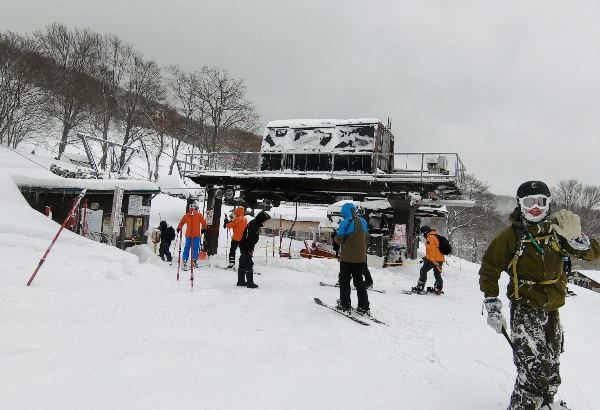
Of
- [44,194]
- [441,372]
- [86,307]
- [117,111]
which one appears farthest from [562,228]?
[117,111]

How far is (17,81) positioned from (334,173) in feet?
119

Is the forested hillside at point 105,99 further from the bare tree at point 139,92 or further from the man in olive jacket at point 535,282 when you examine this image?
the man in olive jacket at point 535,282

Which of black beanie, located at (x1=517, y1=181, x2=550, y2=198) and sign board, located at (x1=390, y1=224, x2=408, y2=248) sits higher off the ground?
black beanie, located at (x1=517, y1=181, x2=550, y2=198)

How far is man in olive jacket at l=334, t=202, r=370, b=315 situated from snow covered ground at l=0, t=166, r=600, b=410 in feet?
1.47

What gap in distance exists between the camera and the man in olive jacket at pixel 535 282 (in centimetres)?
313

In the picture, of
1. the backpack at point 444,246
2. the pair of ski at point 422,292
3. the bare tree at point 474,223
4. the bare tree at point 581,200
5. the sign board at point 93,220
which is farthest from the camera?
the bare tree at point 581,200

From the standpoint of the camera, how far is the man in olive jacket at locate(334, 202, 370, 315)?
6691 mm

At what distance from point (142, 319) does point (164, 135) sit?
44.9 meters

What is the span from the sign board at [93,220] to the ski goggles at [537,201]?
17836mm

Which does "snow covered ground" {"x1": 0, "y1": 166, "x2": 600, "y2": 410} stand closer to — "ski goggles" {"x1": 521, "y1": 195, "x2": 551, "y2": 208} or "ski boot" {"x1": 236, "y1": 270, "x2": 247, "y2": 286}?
"ski boot" {"x1": 236, "y1": 270, "x2": 247, "y2": 286}

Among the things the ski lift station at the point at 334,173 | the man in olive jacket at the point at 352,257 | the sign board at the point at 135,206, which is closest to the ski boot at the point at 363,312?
the man in olive jacket at the point at 352,257

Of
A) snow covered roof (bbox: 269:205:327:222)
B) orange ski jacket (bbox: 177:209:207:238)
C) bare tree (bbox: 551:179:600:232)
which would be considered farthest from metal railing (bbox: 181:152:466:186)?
bare tree (bbox: 551:179:600:232)

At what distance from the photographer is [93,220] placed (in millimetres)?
17453

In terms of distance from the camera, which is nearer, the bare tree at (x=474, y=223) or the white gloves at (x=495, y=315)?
the white gloves at (x=495, y=315)
